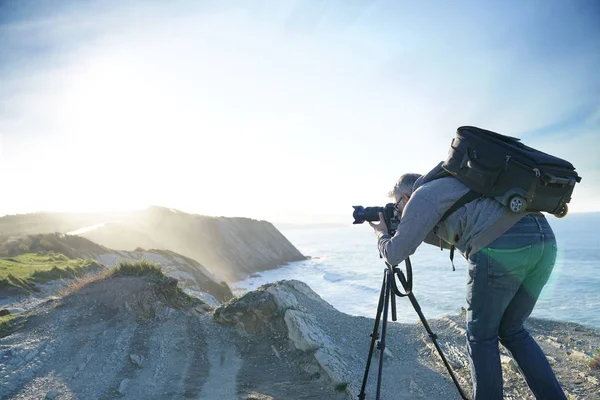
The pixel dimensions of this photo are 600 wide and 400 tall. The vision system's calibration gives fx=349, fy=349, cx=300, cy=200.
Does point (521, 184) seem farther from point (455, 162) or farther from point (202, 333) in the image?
point (202, 333)

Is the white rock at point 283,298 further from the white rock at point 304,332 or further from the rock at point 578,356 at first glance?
the rock at point 578,356

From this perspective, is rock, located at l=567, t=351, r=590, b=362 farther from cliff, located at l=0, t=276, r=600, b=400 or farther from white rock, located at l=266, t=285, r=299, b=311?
white rock, located at l=266, t=285, r=299, b=311

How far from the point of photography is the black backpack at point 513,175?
249 cm

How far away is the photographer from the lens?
2551 millimetres

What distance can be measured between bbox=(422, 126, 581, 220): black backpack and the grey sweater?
63mm

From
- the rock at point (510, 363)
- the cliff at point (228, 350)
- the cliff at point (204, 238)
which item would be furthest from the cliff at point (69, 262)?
the cliff at point (204, 238)

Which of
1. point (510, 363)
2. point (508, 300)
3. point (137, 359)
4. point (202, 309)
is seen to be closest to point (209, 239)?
point (202, 309)

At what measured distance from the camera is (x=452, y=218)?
8.93 ft

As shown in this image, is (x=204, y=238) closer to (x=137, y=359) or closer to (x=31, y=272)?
(x=31, y=272)

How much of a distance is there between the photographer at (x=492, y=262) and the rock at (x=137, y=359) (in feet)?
16.2

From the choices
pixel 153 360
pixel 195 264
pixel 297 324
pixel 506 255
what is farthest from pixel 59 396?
pixel 195 264

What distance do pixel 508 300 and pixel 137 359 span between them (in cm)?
566

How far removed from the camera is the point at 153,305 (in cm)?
757

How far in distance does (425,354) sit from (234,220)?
156 feet
